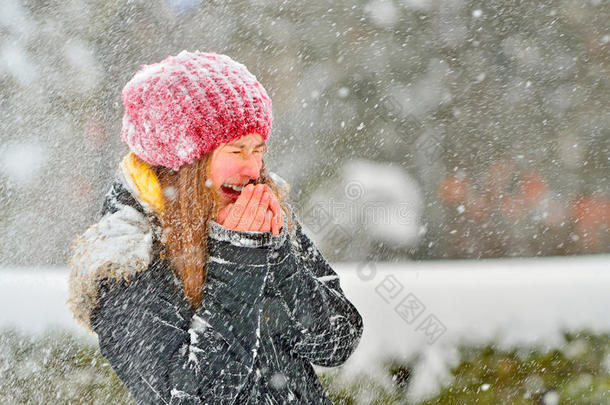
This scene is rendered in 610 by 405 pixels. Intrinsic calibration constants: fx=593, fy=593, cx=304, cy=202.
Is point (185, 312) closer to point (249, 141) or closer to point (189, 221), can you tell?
point (189, 221)

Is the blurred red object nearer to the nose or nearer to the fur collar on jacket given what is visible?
the nose

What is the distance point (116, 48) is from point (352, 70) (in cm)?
233

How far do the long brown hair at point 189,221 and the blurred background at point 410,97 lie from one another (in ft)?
13.8

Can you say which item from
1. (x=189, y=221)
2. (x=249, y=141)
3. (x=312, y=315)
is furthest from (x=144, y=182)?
(x=312, y=315)

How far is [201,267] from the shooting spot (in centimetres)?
135

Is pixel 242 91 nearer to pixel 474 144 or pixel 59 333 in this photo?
pixel 59 333

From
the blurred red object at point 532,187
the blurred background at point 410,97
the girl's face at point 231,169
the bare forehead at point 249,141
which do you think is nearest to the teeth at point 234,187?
the girl's face at point 231,169

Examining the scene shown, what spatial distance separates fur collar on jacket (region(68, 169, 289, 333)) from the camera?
1.27 m

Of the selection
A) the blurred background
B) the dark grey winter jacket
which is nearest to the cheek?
the dark grey winter jacket

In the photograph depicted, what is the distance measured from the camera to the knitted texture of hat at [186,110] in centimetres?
140

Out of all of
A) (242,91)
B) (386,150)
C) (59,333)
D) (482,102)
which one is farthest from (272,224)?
(482,102)

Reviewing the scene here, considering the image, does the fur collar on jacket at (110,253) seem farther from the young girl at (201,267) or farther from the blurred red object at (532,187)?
the blurred red object at (532,187)

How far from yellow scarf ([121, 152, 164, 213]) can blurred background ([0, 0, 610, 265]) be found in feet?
13.8

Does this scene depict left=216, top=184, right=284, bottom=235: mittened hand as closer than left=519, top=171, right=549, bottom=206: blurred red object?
Yes
